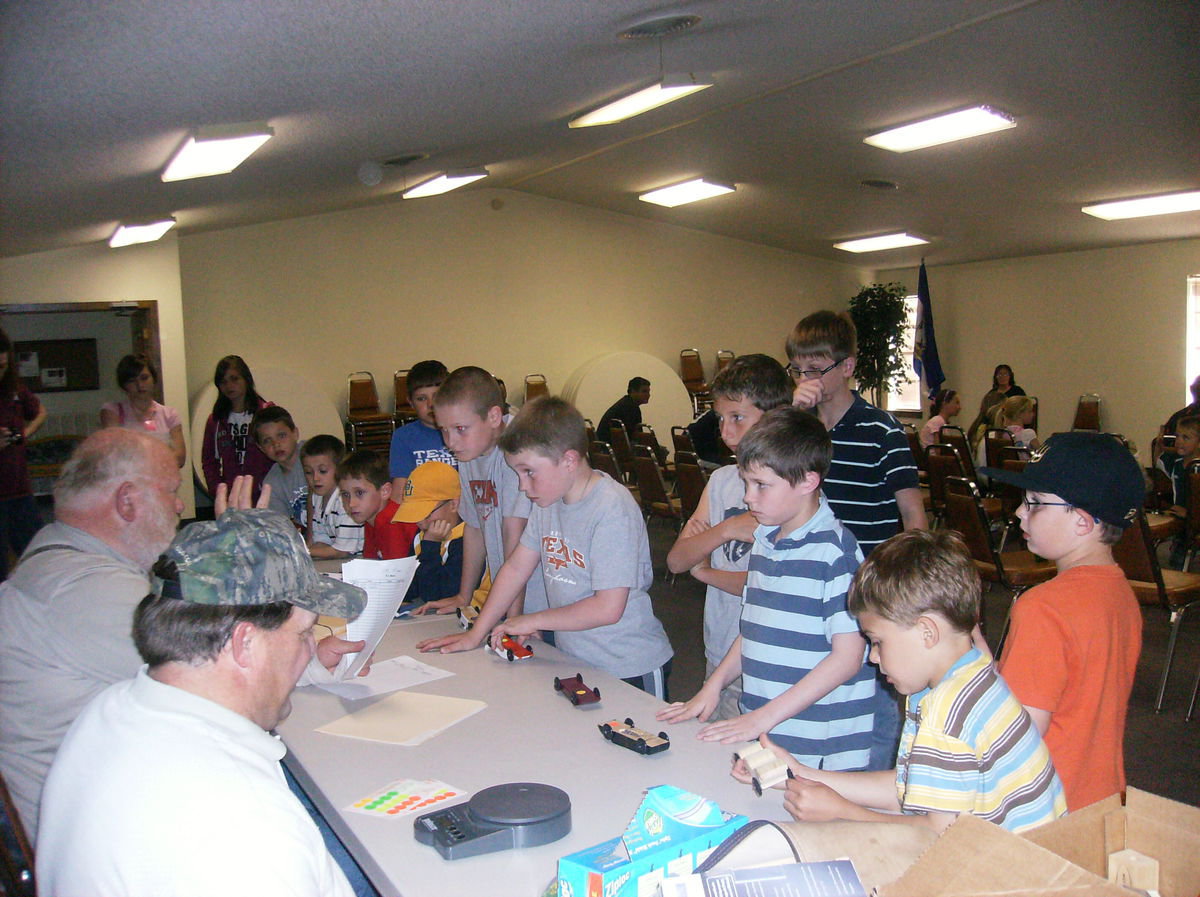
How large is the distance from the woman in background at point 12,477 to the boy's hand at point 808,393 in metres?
3.83

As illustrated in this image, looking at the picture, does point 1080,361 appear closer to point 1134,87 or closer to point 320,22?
point 1134,87

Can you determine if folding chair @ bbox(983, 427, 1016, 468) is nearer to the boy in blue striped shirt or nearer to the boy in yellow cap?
the boy in yellow cap

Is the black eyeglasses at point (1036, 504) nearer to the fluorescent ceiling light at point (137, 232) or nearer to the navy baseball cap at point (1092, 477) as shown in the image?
the navy baseball cap at point (1092, 477)

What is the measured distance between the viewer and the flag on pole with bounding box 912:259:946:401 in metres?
11.4

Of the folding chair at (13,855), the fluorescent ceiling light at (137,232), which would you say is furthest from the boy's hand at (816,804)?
the fluorescent ceiling light at (137,232)

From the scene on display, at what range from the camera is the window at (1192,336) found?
32.8ft

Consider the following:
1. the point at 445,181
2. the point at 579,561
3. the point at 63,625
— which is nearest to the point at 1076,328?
the point at 445,181

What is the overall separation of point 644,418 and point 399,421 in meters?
2.94

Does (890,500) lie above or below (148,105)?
below

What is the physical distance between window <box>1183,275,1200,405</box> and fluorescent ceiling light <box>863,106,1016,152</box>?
486cm

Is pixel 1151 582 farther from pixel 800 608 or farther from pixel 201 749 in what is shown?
pixel 201 749

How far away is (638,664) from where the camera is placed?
2400 millimetres

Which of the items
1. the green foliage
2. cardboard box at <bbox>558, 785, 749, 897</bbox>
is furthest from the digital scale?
the green foliage

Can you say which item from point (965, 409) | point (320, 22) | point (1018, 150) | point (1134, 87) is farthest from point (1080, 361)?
point (320, 22)
